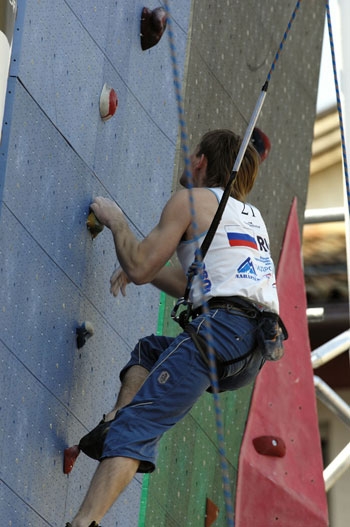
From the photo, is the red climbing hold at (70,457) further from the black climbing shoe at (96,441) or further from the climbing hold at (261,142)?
the climbing hold at (261,142)

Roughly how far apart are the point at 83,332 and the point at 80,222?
378 mm

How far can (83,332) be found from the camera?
15.0ft

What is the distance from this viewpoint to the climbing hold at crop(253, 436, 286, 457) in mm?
6492

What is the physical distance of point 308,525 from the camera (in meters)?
6.52

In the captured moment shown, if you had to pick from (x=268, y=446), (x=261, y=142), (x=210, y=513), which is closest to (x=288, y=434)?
(x=268, y=446)

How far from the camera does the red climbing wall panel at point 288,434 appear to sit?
6.40 metres

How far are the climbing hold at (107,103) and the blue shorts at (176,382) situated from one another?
0.95 meters

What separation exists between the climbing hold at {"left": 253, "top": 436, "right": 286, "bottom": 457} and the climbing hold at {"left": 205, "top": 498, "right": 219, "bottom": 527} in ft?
2.10

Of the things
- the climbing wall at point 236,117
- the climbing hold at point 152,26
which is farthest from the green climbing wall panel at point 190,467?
the climbing hold at point 152,26

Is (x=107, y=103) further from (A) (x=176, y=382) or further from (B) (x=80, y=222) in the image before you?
(A) (x=176, y=382)

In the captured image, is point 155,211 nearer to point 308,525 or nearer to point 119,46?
point 119,46

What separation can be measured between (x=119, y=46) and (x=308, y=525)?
2.68 meters

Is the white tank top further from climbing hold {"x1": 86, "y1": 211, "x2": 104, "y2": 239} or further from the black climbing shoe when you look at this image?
the black climbing shoe

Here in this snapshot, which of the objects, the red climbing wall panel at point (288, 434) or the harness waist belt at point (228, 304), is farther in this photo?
the red climbing wall panel at point (288, 434)
